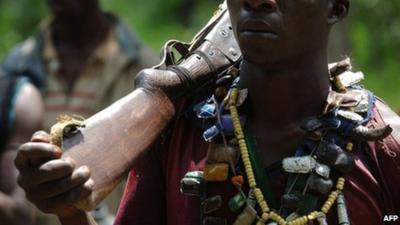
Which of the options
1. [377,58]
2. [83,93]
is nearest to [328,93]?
[83,93]

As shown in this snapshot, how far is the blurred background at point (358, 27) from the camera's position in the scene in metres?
11.0

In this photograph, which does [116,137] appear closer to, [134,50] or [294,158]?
[294,158]

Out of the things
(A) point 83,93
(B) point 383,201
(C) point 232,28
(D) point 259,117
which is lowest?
(A) point 83,93

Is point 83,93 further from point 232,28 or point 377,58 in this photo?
point 232,28

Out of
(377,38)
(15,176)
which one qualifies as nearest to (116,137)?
(15,176)

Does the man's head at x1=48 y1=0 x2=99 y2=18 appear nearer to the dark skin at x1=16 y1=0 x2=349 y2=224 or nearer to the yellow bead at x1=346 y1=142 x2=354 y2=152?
the dark skin at x1=16 y1=0 x2=349 y2=224

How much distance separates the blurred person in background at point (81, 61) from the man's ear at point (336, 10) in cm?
397

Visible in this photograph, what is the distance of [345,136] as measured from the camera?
14.8 ft

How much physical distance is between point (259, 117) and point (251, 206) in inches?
13.7

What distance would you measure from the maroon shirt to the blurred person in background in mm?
3763

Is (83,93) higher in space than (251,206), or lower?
lower

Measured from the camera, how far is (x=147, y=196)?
4.64 meters

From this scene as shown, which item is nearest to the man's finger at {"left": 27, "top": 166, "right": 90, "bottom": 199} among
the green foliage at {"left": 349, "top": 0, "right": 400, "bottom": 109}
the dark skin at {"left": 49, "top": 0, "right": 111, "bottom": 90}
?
the dark skin at {"left": 49, "top": 0, "right": 111, "bottom": 90}

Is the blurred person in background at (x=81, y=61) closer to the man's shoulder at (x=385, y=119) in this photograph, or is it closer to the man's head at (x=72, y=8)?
the man's head at (x=72, y=8)
